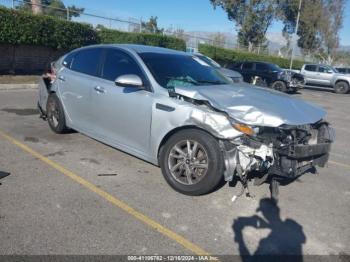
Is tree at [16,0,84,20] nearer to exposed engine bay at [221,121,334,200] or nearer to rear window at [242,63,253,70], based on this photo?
rear window at [242,63,253,70]

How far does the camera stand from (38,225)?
3451mm

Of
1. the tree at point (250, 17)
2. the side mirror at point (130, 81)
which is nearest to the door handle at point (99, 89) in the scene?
the side mirror at point (130, 81)

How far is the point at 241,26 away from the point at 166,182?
138 ft

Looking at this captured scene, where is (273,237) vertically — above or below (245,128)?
below

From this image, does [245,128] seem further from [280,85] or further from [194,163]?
[280,85]

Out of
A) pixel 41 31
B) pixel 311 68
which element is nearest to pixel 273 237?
pixel 41 31

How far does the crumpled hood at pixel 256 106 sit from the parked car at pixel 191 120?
0.01m

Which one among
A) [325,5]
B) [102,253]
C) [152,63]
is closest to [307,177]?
[152,63]

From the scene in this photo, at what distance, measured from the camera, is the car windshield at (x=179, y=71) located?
187 inches

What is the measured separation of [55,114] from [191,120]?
10.5ft

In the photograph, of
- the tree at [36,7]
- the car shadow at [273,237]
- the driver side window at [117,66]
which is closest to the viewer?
the car shadow at [273,237]

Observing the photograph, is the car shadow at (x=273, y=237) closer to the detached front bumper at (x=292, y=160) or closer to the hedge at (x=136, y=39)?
the detached front bumper at (x=292, y=160)

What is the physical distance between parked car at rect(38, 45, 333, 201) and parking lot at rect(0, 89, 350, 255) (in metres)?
0.31

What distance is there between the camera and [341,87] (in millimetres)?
24062
